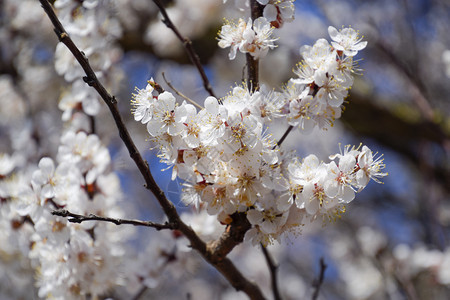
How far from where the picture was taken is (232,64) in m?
3.42

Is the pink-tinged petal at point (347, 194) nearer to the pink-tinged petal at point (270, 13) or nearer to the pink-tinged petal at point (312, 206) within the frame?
the pink-tinged petal at point (312, 206)

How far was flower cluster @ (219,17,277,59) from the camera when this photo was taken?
1.17 metres

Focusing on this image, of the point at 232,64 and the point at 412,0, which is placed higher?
the point at 232,64

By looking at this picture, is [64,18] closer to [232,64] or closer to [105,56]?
[105,56]

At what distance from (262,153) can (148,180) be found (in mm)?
273

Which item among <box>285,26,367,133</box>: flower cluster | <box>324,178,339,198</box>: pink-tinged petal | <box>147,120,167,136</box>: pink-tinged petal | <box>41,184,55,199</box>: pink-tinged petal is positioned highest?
<box>147,120,167,136</box>: pink-tinged petal

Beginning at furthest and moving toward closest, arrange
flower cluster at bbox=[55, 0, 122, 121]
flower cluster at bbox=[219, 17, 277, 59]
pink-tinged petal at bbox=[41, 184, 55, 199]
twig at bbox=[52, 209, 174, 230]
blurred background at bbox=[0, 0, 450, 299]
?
blurred background at bbox=[0, 0, 450, 299]
flower cluster at bbox=[55, 0, 122, 121]
pink-tinged petal at bbox=[41, 184, 55, 199]
flower cluster at bbox=[219, 17, 277, 59]
twig at bbox=[52, 209, 174, 230]

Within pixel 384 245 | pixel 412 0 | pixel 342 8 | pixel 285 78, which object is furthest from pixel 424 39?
pixel 384 245

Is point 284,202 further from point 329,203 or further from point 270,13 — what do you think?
point 270,13

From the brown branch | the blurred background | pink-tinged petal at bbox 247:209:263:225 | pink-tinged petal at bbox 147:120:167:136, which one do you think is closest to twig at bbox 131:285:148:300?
the blurred background

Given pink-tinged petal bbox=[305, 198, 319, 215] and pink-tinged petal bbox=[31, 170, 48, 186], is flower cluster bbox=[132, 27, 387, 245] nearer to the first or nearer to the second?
pink-tinged petal bbox=[305, 198, 319, 215]

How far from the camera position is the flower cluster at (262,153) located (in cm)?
104

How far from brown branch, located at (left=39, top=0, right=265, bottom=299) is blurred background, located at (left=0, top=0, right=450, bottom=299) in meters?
0.16

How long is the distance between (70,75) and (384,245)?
2.11 m
